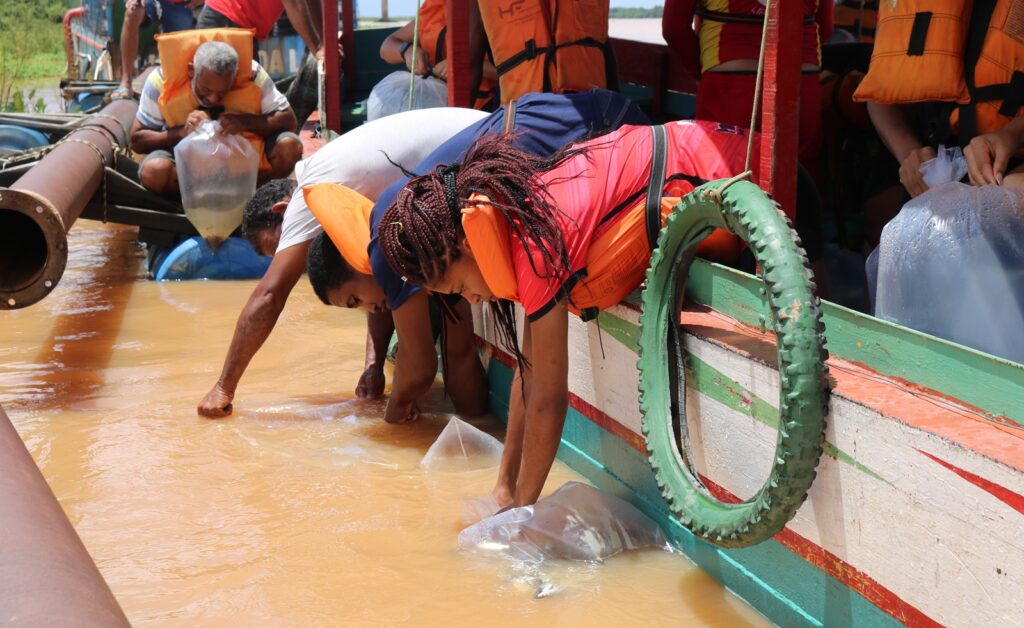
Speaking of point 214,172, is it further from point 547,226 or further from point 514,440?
point 547,226

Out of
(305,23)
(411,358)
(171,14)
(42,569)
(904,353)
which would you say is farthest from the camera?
(171,14)

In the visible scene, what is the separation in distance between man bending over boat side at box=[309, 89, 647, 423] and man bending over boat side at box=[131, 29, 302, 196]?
3.23 metres

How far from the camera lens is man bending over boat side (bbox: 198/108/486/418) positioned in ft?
13.3

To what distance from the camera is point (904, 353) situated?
7.46ft

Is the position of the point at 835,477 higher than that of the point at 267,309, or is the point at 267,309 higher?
the point at 835,477

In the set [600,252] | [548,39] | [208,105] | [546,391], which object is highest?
[548,39]

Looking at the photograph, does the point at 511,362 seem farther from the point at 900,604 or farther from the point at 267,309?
the point at 900,604

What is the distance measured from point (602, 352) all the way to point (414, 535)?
0.78 metres

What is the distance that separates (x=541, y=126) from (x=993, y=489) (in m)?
1.92

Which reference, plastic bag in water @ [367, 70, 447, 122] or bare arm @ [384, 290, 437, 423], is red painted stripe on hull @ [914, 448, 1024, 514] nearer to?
bare arm @ [384, 290, 437, 423]

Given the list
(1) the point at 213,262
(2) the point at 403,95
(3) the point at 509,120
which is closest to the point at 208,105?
(1) the point at 213,262

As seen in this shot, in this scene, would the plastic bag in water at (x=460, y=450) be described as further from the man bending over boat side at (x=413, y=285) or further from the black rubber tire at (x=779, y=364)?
the black rubber tire at (x=779, y=364)

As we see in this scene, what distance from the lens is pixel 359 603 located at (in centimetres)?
281

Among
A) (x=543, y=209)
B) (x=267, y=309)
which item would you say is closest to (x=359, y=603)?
(x=543, y=209)
